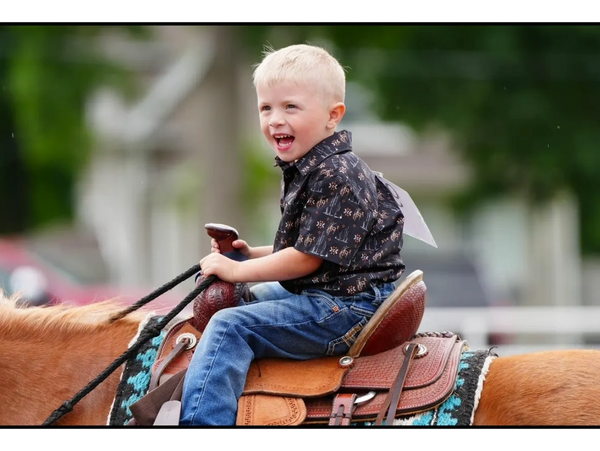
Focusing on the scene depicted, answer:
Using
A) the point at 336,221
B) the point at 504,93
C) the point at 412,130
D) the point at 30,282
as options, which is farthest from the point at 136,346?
the point at 504,93

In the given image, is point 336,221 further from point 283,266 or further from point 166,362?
point 166,362

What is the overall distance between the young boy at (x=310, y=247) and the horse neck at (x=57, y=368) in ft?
1.62

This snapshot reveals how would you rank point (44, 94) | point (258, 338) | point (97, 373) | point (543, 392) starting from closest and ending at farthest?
1. point (543, 392)
2. point (258, 338)
3. point (97, 373)
4. point (44, 94)

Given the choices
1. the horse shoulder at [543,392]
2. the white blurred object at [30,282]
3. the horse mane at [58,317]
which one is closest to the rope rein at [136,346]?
the horse mane at [58,317]

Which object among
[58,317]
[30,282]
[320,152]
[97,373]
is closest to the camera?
[320,152]

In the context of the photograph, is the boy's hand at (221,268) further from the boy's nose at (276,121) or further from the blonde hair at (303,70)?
the blonde hair at (303,70)

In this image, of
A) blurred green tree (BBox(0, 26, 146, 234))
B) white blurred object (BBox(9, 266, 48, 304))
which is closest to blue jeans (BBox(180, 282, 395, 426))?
white blurred object (BBox(9, 266, 48, 304))

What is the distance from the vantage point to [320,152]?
3379 mm

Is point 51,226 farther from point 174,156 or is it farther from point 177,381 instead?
point 177,381

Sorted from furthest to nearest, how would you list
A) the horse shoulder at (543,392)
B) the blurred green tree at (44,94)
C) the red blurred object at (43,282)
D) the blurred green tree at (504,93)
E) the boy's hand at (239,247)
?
the blurred green tree at (44,94) → the blurred green tree at (504,93) → the red blurred object at (43,282) → the boy's hand at (239,247) → the horse shoulder at (543,392)

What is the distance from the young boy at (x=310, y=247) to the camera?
3.26 meters

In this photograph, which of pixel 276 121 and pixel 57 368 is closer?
pixel 276 121

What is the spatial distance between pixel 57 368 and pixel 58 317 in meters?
0.25
